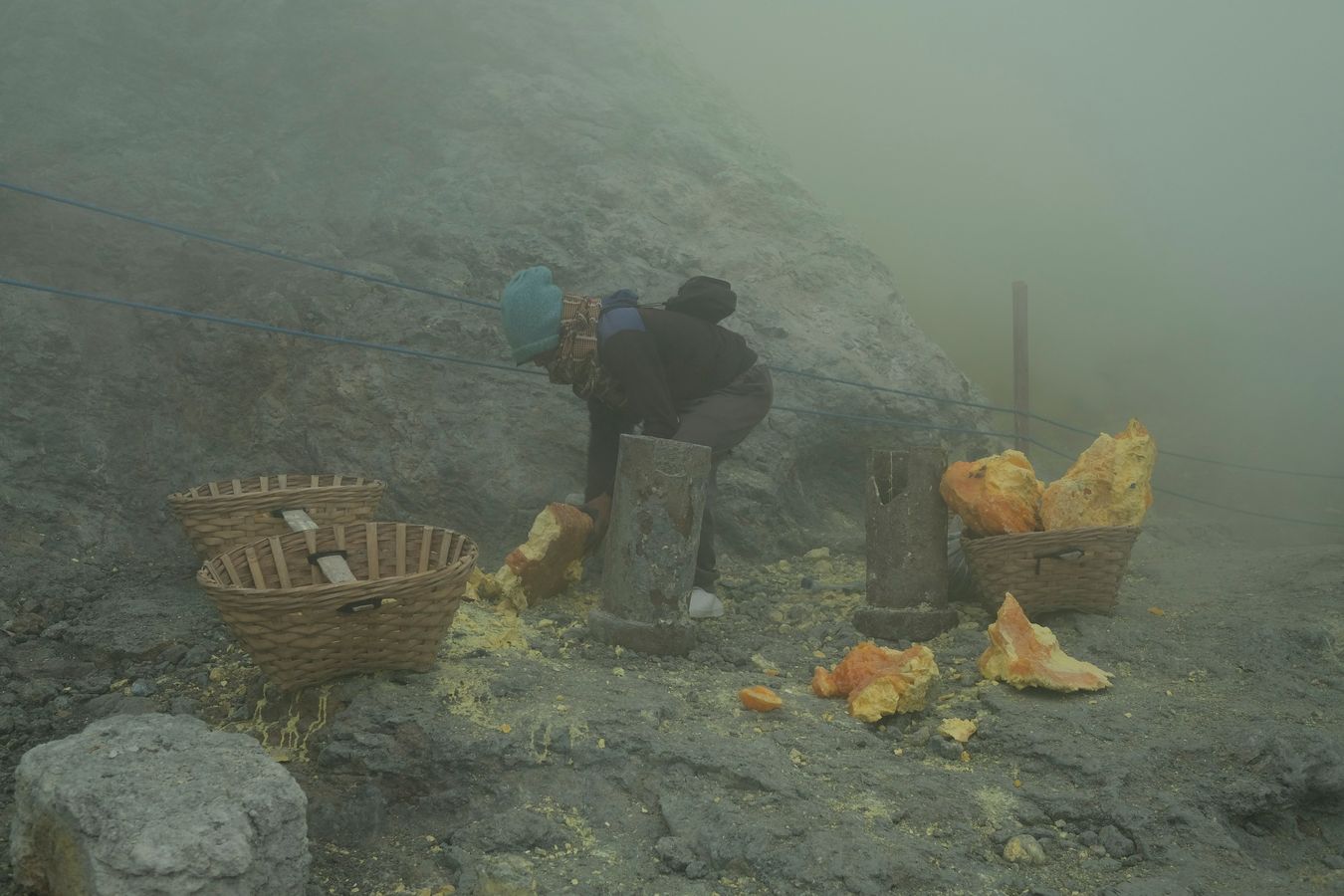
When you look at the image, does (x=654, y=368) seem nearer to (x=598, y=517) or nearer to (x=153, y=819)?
(x=598, y=517)

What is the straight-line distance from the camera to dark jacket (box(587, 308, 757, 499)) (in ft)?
15.3

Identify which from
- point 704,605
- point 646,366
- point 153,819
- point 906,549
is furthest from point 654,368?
point 153,819

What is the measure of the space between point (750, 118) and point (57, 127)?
5.26 m

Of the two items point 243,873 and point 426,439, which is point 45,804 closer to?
point 243,873

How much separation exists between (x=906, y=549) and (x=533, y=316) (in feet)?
6.34

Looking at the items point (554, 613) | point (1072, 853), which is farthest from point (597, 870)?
point (554, 613)

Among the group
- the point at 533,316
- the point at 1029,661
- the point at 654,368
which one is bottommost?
the point at 1029,661

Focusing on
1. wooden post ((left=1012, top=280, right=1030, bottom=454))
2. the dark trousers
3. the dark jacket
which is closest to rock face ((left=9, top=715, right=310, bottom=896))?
the dark jacket

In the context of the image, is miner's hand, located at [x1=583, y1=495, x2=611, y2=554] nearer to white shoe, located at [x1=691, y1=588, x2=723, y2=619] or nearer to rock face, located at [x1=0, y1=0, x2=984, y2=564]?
white shoe, located at [x1=691, y1=588, x2=723, y2=619]

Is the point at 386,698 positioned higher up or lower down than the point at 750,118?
lower down

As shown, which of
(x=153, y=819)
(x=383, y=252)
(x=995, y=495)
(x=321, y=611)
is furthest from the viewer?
(x=383, y=252)

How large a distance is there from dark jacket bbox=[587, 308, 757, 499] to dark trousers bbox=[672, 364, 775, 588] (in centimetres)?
5

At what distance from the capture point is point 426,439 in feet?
19.3

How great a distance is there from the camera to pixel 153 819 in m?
2.31
